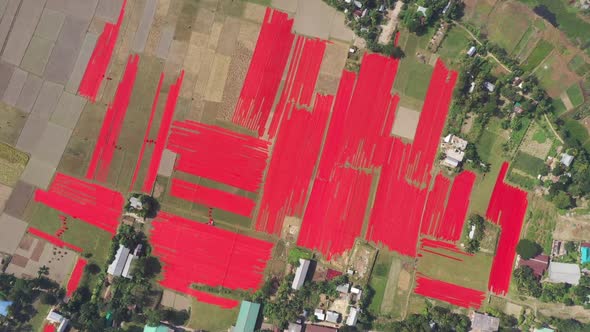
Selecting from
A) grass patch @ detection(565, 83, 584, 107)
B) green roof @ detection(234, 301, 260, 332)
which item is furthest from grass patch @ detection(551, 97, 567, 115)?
green roof @ detection(234, 301, 260, 332)

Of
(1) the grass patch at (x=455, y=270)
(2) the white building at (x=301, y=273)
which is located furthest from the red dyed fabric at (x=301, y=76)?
(1) the grass patch at (x=455, y=270)

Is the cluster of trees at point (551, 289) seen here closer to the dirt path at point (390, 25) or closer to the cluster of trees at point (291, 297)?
the cluster of trees at point (291, 297)

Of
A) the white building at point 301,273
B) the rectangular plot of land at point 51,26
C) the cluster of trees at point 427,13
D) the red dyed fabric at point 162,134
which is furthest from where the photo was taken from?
Result: the rectangular plot of land at point 51,26

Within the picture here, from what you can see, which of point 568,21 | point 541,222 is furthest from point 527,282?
point 568,21

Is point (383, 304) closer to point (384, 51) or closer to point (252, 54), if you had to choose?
point (384, 51)

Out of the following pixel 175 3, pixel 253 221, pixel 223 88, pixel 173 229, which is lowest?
pixel 173 229

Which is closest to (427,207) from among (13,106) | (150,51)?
(150,51)

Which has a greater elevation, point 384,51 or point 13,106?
point 384,51

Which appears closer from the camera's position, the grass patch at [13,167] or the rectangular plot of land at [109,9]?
the grass patch at [13,167]
